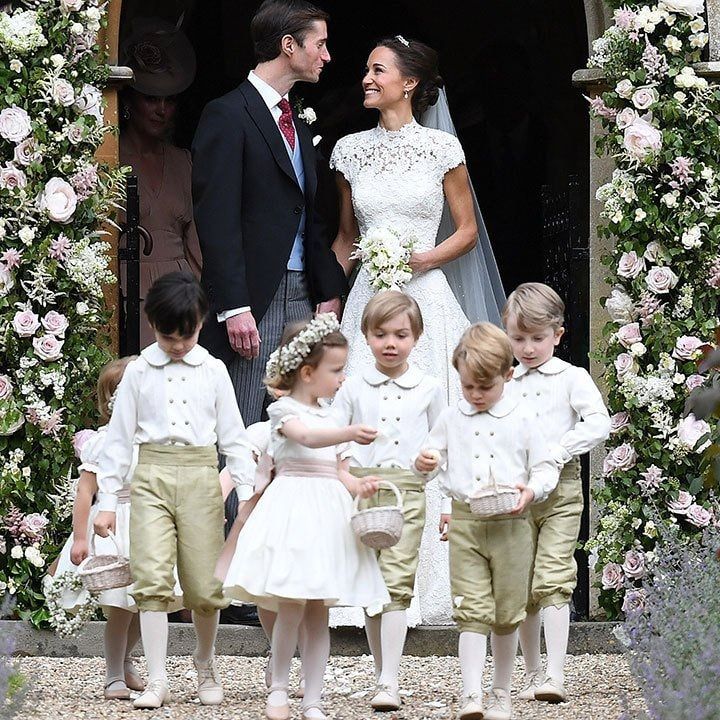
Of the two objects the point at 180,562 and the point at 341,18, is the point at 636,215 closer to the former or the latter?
the point at 180,562

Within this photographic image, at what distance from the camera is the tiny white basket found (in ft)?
16.6

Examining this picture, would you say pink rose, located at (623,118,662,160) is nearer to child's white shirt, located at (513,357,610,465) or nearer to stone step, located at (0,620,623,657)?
child's white shirt, located at (513,357,610,465)

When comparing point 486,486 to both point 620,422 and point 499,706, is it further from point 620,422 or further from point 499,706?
point 620,422

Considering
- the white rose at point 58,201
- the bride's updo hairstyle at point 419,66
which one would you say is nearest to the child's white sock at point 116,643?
the white rose at point 58,201

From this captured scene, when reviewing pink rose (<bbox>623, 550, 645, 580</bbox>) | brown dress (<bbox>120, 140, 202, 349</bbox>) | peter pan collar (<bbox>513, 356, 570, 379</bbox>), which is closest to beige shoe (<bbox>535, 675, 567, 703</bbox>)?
peter pan collar (<bbox>513, 356, 570, 379</bbox>)

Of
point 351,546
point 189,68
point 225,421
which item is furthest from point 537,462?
point 189,68

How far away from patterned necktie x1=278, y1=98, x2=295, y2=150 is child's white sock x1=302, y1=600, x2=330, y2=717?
2390 millimetres

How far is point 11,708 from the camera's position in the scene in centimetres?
445

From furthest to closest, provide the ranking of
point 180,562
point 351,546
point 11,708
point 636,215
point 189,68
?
1. point 189,68
2. point 636,215
3. point 180,562
4. point 351,546
5. point 11,708

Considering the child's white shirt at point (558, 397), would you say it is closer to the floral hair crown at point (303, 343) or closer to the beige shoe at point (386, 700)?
the floral hair crown at point (303, 343)

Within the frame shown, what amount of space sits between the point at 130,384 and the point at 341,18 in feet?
15.8

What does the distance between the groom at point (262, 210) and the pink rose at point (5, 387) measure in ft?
2.49

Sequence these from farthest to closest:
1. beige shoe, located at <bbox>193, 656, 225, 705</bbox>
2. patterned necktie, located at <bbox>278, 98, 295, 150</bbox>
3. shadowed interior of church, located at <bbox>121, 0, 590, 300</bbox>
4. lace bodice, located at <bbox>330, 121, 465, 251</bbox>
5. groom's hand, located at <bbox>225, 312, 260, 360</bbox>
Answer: shadowed interior of church, located at <bbox>121, 0, 590, 300</bbox> < lace bodice, located at <bbox>330, 121, 465, 251</bbox> < patterned necktie, located at <bbox>278, 98, 295, 150</bbox> < groom's hand, located at <bbox>225, 312, 260, 360</bbox> < beige shoe, located at <bbox>193, 656, 225, 705</bbox>

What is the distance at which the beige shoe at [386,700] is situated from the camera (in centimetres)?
538
